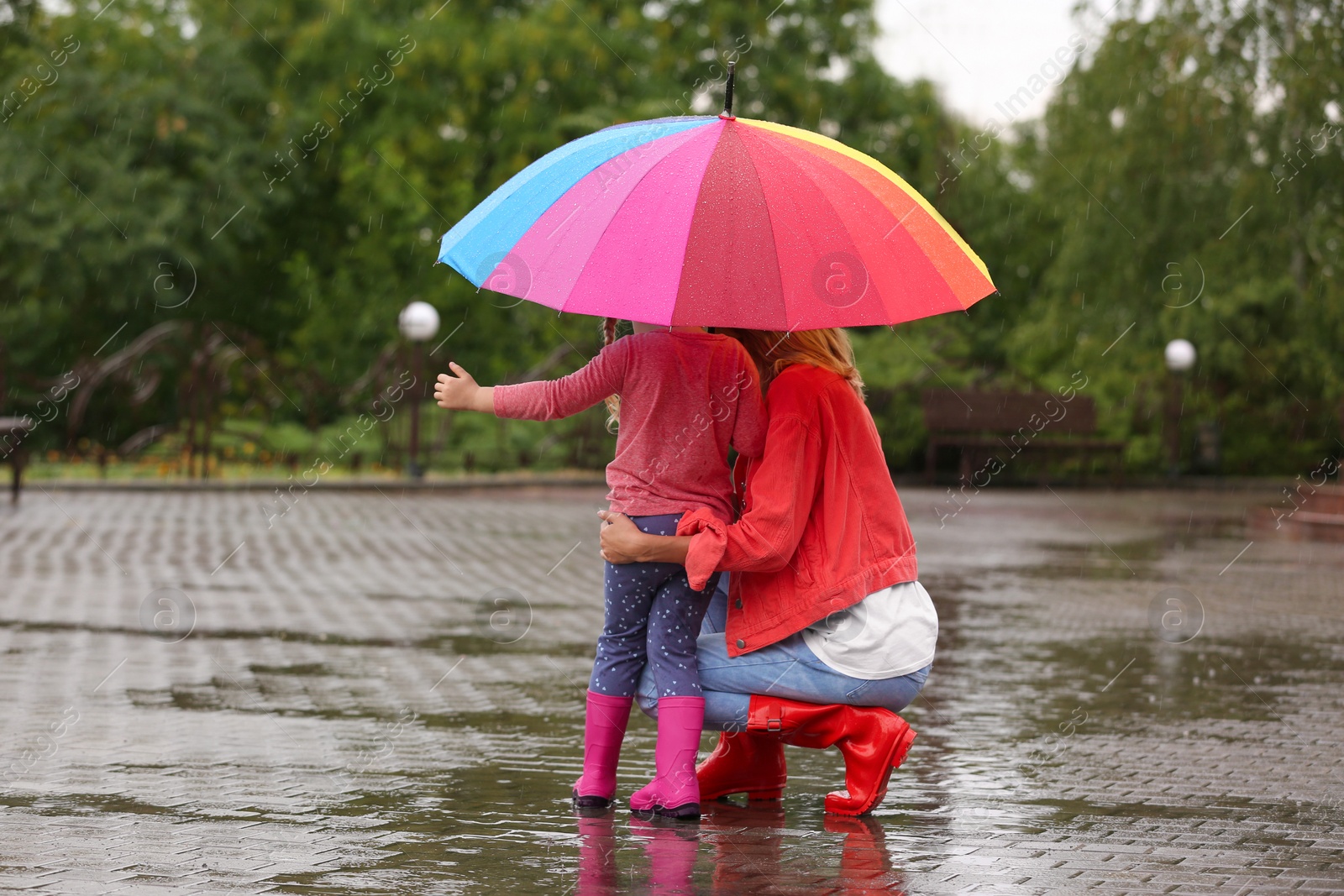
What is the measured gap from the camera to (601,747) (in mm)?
4730

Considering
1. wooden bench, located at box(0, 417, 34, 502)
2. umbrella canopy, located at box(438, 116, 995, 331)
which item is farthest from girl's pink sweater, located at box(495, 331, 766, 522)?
wooden bench, located at box(0, 417, 34, 502)

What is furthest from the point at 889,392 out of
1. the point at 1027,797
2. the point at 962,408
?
the point at 1027,797

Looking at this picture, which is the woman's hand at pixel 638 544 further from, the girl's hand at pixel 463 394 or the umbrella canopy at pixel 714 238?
the umbrella canopy at pixel 714 238

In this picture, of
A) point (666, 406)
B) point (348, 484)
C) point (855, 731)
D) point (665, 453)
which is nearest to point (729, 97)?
point (666, 406)

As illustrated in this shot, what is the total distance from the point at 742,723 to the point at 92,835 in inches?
68.7

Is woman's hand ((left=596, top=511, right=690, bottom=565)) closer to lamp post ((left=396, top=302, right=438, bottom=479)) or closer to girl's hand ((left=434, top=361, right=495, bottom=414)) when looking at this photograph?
girl's hand ((left=434, top=361, right=495, bottom=414))

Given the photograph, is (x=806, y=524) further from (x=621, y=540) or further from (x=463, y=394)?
(x=463, y=394)

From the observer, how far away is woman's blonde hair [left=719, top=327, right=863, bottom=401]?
15.4 feet

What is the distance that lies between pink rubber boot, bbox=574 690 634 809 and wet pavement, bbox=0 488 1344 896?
0.41 feet

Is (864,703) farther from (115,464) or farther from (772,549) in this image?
(115,464)

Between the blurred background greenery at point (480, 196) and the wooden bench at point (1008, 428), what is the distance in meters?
0.63

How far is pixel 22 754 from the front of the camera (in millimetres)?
5367

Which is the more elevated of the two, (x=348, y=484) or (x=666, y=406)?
(x=348, y=484)

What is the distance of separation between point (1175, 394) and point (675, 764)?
933 inches
